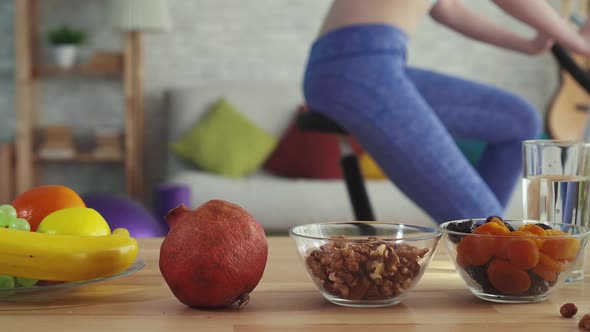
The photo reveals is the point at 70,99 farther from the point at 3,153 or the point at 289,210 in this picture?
the point at 289,210

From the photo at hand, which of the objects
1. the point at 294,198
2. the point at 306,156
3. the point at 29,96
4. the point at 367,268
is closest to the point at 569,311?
the point at 367,268

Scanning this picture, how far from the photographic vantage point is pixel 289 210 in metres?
3.73

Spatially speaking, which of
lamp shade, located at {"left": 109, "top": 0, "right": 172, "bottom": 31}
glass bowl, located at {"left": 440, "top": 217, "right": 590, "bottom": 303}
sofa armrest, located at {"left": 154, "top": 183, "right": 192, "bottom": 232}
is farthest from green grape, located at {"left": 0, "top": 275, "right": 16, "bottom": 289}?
lamp shade, located at {"left": 109, "top": 0, "right": 172, "bottom": 31}

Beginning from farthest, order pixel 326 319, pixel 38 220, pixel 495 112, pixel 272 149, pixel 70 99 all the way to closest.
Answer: pixel 70 99 → pixel 272 149 → pixel 495 112 → pixel 38 220 → pixel 326 319

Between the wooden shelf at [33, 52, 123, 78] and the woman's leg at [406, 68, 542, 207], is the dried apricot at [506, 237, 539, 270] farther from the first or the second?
the wooden shelf at [33, 52, 123, 78]

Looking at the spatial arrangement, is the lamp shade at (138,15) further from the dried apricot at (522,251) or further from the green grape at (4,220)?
the dried apricot at (522,251)

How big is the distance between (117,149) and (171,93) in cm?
43

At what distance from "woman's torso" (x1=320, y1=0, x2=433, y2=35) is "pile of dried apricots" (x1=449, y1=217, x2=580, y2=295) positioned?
113 centimetres

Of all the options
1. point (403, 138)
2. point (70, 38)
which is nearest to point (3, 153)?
point (70, 38)

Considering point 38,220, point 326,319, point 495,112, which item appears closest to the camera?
point 326,319

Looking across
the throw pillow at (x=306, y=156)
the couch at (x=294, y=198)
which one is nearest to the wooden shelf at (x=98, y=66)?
the couch at (x=294, y=198)

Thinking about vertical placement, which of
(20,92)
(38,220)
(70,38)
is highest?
(38,220)

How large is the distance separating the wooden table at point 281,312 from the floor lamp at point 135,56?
3.55 m

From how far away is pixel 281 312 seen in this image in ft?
2.55
